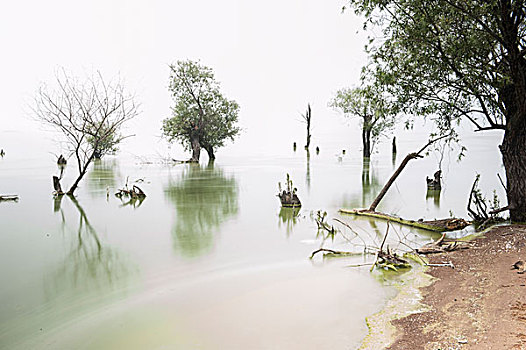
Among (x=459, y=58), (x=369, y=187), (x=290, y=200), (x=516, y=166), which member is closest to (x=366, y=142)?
(x=369, y=187)

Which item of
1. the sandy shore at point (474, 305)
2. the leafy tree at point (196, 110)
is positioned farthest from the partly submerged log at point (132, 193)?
the leafy tree at point (196, 110)

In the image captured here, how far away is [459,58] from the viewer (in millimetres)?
6715

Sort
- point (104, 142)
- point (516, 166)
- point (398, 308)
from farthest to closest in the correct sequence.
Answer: point (104, 142) → point (516, 166) → point (398, 308)

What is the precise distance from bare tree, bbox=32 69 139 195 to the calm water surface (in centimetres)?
208

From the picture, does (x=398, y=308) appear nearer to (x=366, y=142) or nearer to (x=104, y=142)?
(x=104, y=142)

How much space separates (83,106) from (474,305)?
36.2 ft

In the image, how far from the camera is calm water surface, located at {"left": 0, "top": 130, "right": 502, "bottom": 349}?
3928 mm

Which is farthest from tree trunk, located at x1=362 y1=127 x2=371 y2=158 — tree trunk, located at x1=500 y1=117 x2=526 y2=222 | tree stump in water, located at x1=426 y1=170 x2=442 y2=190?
tree trunk, located at x1=500 y1=117 x2=526 y2=222

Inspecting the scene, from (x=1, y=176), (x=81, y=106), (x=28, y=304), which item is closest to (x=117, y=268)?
(x=28, y=304)

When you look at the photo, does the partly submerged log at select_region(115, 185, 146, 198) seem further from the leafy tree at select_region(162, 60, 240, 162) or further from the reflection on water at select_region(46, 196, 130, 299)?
the leafy tree at select_region(162, 60, 240, 162)

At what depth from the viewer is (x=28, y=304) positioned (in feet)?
15.4

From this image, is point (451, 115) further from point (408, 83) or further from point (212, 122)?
point (212, 122)

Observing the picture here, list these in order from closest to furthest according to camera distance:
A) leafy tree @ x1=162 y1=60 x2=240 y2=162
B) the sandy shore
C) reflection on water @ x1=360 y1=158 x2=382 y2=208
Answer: the sandy shore → reflection on water @ x1=360 y1=158 x2=382 y2=208 → leafy tree @ x1=162 y1=60 x2=240 y2=162

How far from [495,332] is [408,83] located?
16.1 ft
